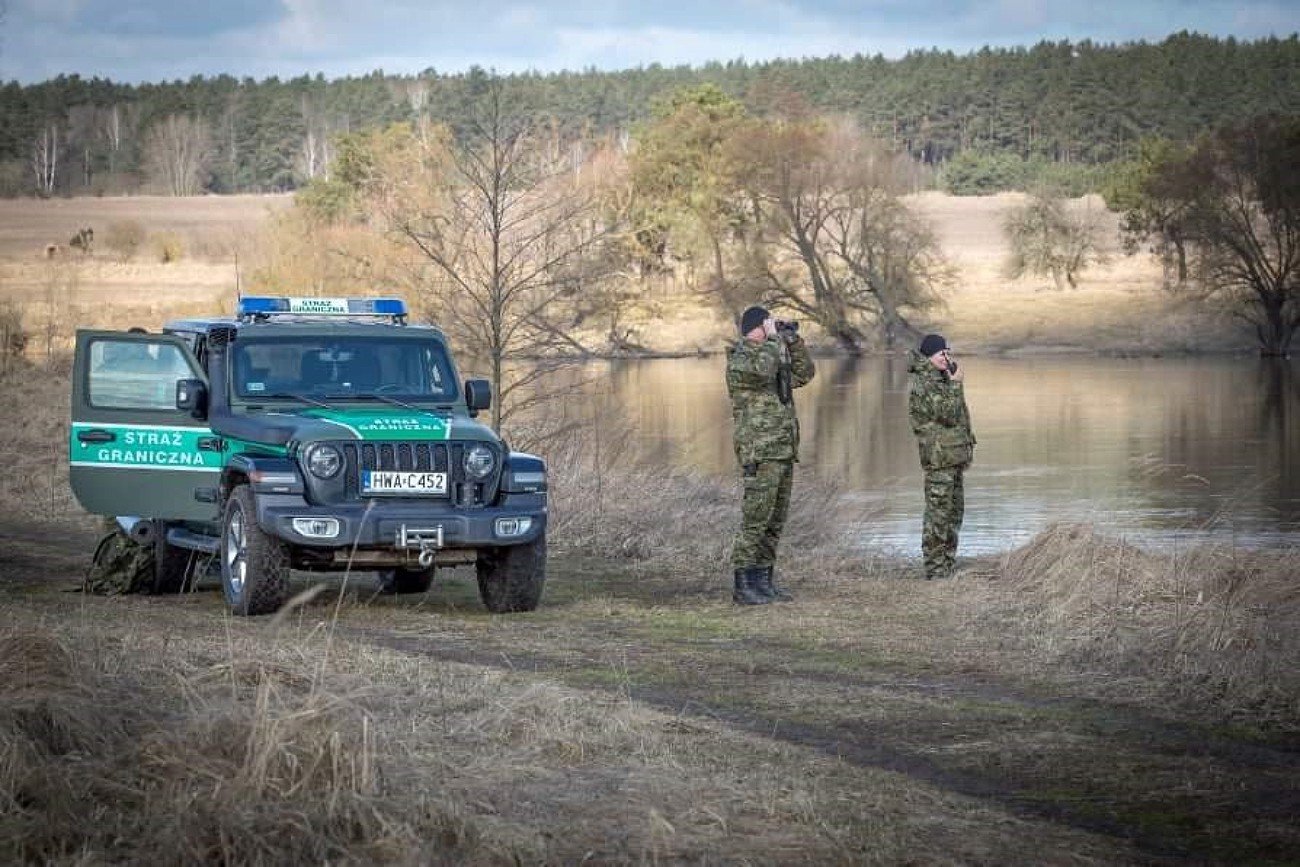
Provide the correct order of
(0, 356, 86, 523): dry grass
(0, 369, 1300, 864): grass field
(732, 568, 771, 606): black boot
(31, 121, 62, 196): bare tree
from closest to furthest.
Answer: (0, 369, 1300, 864): grass field → (732, 568, 771, 606): black boot → (0, 356, 86, 523): dry grass → (31, 121, 62, 196): bare tree

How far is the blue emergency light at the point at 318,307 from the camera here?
13.4 m

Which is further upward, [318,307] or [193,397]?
[318,307]

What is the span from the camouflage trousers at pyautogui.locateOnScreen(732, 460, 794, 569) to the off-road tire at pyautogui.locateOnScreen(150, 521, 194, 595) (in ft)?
12.6

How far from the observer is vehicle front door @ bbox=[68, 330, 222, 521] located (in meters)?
13.3

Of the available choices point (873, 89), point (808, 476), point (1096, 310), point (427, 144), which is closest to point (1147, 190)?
point (1096, 310)

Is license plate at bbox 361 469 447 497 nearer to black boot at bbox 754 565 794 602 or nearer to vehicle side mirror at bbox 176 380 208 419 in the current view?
vehicle side mirror at bbox 176 380 208 419

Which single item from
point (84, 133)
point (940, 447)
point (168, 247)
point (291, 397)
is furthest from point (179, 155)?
point (291, 397)

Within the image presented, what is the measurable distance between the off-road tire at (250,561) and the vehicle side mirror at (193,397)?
775 millimetres

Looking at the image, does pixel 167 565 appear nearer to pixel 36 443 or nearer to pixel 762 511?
pixel 762 511

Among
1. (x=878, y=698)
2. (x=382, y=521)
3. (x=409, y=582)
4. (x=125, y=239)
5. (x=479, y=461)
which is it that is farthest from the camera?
(x=125, y=239)

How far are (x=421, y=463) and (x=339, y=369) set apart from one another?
1.41 m

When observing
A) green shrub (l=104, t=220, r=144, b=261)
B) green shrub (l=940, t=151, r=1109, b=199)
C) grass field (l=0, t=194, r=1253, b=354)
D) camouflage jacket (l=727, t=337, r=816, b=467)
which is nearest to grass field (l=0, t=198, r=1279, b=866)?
camouflage jacket (l=727, t=337, r=816, b=467)

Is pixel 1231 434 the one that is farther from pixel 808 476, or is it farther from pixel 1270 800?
pixel 1270 800

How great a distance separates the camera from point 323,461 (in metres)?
11.8
